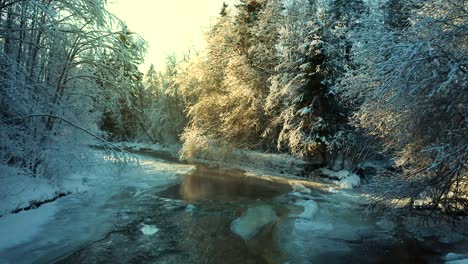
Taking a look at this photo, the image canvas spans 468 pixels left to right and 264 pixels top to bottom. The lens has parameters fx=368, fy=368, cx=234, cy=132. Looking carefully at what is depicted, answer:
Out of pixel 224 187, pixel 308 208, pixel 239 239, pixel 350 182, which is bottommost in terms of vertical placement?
pixel 239 239

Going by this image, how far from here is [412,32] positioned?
26.6 feet

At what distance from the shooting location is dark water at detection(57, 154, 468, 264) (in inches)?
292

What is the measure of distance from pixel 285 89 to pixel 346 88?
290 inches

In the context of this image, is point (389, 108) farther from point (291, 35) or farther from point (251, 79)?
point (251, 79)

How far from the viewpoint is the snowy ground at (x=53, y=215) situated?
293 inches

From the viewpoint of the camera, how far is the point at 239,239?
28.4ft

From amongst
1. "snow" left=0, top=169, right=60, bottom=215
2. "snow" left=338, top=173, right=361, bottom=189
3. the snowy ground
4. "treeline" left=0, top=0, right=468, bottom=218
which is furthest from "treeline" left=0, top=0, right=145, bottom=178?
"snow" left=338, top=173, right=361, bottom=189

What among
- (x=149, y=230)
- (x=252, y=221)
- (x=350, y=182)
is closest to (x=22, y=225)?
(x=149, y=230)

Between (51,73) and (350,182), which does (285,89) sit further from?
(51,73)

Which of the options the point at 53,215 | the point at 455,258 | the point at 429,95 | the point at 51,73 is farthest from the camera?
the point at 51,73

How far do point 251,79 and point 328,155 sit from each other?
6.23 m

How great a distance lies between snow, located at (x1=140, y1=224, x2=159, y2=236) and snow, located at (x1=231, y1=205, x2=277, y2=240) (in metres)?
1.95

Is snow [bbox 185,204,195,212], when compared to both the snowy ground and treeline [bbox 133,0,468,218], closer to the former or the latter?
the snowy ground

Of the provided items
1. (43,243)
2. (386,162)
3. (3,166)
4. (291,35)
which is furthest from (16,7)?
(386,162)
